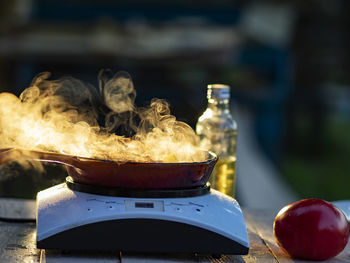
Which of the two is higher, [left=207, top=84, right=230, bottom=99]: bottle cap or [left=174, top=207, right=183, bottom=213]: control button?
[left=207, top=84, right=230, bottom=99]: bottle cap

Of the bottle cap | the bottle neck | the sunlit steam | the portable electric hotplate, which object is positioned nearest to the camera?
the portable electric hotplate

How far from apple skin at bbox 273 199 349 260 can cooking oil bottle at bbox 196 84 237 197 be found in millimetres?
609

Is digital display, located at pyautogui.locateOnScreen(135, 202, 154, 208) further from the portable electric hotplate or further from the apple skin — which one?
the apple skin

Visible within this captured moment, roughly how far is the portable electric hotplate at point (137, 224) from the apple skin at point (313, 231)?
0.15 metres

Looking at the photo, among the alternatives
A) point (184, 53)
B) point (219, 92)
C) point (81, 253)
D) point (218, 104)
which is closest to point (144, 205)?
point (81, 253)

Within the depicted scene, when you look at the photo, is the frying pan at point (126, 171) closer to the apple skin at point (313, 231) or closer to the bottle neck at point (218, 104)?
the apple skin at point (313, 231)

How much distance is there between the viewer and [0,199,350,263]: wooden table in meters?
1.67

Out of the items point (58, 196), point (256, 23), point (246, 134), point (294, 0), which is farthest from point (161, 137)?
point (246, 134)

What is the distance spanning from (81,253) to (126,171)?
10.2 inches

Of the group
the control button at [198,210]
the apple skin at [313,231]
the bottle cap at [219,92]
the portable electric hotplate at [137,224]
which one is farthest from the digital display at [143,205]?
the bottle cap at [219,92]

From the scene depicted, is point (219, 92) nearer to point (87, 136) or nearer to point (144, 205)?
point (87, 136)

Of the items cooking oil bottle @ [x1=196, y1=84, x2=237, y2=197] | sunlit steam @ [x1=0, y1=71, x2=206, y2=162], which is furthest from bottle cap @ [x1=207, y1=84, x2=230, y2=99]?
sunlit steam @ [x1=0, y1=71, x2=206, y2=162]

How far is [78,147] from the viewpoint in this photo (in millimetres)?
1973

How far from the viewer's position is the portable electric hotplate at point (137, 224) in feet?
5.42
